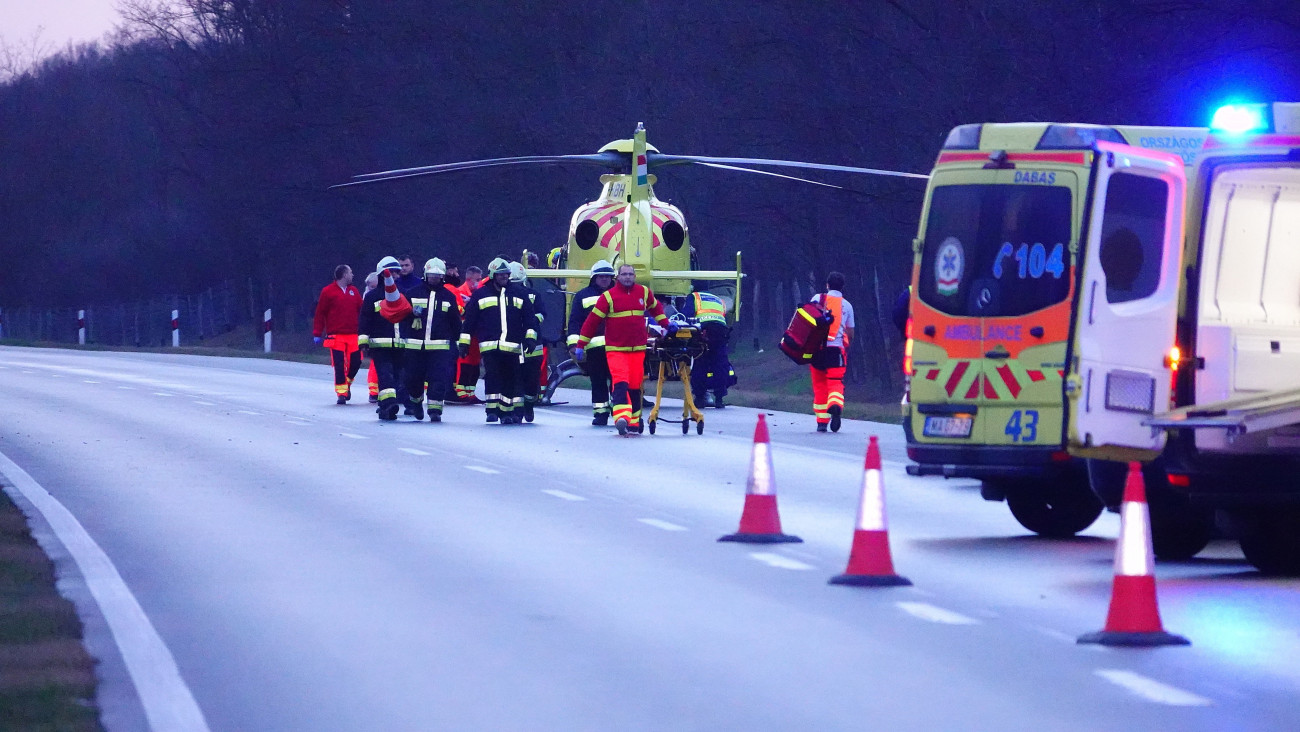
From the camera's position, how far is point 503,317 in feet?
85.9

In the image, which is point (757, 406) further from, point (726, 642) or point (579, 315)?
point (726, 642)

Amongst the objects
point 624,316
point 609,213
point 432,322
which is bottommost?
point 432,322

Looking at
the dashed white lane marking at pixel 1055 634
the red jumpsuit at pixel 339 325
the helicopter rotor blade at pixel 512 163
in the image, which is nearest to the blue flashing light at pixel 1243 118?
the dashed white lane marking at pixel 1055 634

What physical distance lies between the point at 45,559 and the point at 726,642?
4.92m

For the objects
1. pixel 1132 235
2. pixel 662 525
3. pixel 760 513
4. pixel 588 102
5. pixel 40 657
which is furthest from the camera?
pixel 588 102

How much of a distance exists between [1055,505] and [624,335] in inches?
382

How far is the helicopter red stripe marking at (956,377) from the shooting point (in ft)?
46.3

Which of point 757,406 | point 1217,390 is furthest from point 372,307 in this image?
point 1217,390

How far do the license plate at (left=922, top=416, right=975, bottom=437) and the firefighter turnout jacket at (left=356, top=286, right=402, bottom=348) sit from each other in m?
14.2

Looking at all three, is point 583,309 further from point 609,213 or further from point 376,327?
point 609,213

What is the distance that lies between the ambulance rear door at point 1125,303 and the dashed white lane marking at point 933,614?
96.4 inches

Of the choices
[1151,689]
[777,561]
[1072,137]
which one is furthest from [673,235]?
[1151,689]

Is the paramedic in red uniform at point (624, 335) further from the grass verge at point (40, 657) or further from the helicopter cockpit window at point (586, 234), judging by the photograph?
the grass verge at point (40, 657)

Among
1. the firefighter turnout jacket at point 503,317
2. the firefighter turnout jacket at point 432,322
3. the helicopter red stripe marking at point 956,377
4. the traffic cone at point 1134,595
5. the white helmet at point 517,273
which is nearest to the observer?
the traffic cone at point 1134,595
